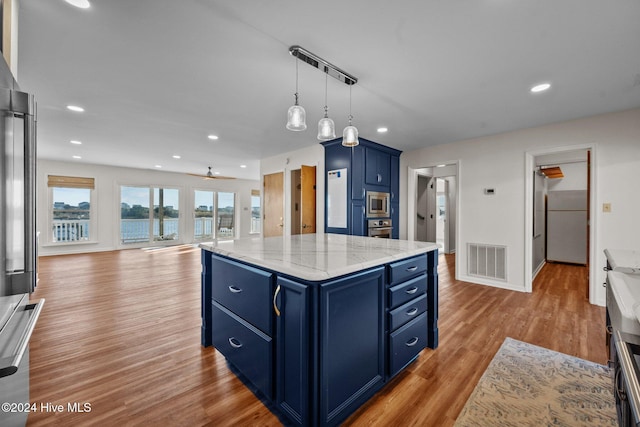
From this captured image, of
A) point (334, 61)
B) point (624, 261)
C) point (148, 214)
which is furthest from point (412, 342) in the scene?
point (148, 214)

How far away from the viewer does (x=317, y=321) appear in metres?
1.24

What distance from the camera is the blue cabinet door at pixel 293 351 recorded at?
4.13 feet

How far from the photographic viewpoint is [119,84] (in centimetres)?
244

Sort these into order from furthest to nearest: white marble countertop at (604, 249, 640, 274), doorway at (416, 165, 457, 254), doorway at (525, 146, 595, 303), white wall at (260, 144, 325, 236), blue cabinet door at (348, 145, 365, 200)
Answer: doorway at (416, 165, 457, 254) → doorway at (525, 146, 595, 303) → white wall at (260, 144, 325, 236) → blue cabinet door at (348, 145, 365, 200) → white marble countertop at (604, 249, 640, 274)

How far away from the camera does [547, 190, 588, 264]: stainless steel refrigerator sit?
533 cm

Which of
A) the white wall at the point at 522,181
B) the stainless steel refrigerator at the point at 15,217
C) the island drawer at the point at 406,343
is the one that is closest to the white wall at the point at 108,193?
the white wall at the point at 522,181

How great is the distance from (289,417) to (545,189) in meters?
7.01

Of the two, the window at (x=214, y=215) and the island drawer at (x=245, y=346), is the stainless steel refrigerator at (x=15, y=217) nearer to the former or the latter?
the island drawer at (x=245, y=346)

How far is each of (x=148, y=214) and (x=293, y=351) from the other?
8.21m

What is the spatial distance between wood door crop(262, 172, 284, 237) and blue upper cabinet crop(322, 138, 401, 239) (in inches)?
46.2

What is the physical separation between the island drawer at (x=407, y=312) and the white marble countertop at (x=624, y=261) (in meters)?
1.09

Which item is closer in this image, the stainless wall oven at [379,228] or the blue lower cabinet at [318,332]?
the blue lower cabinet at [318,332]

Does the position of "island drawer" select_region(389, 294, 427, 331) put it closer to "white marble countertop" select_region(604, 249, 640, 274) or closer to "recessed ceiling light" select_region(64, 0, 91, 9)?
"white marble countertop" select_region(604, 249, 640, 274)

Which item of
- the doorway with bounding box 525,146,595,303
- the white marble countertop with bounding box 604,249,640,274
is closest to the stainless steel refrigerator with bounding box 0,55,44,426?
the white marble countertop with bounding box 604,249,640,274
